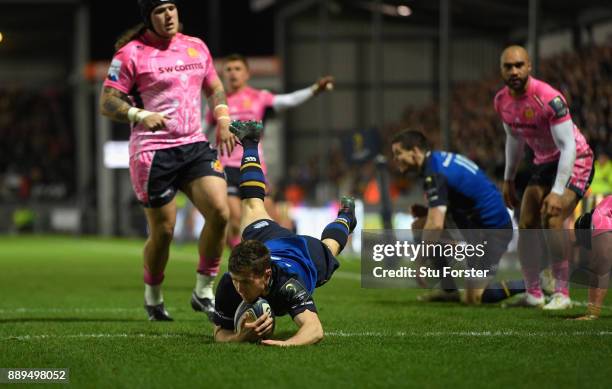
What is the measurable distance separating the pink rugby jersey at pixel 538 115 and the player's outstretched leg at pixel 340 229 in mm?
1790

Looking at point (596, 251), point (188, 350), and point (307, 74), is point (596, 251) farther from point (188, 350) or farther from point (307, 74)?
point (307, 74)

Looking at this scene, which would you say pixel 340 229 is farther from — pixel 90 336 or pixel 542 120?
pixel 542 120

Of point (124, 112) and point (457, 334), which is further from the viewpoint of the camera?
point (124, 112)

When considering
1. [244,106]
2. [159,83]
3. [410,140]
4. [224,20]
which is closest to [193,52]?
[159,83]

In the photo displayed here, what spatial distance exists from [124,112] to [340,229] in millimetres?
1691

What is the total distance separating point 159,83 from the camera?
8211mm

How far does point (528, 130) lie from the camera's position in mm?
9070

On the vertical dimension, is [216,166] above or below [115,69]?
below

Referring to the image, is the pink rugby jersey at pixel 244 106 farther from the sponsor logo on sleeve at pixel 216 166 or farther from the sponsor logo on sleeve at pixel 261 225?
the sponsor logo on sleeve at pixel 261 225

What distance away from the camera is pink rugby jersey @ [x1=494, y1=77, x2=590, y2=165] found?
28.8 feet

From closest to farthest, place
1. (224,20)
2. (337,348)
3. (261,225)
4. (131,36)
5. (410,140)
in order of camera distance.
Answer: (337,348) < (261,225) < (131,36) < (410,140) < (224,20)

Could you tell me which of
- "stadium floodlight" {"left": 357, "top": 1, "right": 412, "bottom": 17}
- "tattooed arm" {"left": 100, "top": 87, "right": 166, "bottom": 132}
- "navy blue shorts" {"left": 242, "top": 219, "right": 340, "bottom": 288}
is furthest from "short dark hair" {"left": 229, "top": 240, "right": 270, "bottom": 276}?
"stadium floodlight" {"left": 357, "top": 1, "right": 412, "bottom": 17}

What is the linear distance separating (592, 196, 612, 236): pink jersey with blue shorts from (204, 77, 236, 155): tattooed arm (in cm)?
248

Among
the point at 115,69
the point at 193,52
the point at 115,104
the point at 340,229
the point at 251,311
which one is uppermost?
the point at 193,52
